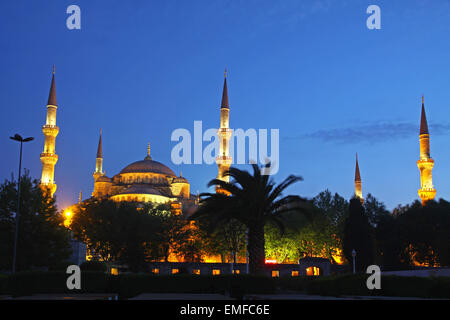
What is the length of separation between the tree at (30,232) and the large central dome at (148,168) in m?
58.8

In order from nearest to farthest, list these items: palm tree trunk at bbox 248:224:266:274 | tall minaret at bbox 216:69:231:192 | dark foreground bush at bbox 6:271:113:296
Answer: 1. dark foreground bush at bbox 6:271:113:296
2. palm tree trunk at bbox 248:224:266:274
3. tall minaret at bbox 216:69:231:192

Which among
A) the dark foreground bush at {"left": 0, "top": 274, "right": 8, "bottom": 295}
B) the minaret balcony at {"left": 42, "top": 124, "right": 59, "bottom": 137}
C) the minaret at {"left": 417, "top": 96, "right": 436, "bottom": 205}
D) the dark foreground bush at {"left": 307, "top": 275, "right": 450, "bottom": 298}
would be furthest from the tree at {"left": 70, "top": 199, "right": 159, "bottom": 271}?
the minaret at {"left": 417, "top": 96, "right": 436, "bottom": 205}

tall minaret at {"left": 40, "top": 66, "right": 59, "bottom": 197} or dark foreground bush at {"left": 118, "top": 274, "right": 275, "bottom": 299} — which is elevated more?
tall minaret at {"left": 40, "top": 66, "right": 59, "bottom": 197}

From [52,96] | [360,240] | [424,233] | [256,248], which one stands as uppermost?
[52,96]

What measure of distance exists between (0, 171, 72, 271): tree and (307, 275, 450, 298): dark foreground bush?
19344mm

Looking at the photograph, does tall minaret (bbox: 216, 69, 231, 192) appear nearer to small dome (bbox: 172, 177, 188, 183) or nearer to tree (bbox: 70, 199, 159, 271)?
tree (bbox: 70, 199, 159, 271)

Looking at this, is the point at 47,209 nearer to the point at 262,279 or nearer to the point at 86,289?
the point at 86,289

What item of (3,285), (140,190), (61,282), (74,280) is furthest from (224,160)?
(3,285)

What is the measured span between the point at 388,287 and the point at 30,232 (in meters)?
24.9

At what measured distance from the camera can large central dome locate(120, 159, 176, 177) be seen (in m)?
98.5

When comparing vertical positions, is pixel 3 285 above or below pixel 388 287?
below

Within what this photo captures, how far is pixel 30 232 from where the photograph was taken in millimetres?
37688

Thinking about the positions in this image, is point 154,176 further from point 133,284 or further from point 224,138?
point 133,284
